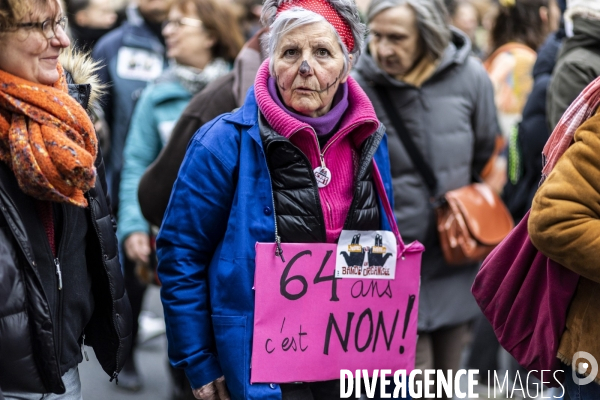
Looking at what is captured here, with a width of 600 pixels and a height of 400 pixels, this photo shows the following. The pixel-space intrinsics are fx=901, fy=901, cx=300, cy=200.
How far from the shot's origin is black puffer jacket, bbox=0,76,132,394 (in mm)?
2484

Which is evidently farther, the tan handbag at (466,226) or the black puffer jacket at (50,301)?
the tan handbag at (466,226)

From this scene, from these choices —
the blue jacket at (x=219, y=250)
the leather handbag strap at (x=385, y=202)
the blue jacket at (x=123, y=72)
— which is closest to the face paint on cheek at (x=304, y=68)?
the blue jacket at (x=219, y=250)

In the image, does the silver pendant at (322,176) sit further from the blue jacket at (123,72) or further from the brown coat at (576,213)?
the blue jacket at (123,72)

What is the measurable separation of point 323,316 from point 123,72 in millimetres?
3762

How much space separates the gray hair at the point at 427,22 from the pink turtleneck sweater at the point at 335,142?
114 cm

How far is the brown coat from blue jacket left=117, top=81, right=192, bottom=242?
2643 mm

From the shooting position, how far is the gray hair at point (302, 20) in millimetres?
3082

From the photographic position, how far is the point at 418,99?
426cm

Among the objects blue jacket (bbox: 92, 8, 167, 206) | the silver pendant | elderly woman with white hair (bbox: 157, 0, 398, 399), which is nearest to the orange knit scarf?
elderly woman with white hair (bbox: 157, 0, 398, 399)

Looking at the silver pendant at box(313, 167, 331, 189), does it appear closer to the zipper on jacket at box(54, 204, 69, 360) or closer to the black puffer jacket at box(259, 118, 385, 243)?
the black puffer jacket at box(259, 118, 385, 243)

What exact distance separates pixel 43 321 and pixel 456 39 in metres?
2.91

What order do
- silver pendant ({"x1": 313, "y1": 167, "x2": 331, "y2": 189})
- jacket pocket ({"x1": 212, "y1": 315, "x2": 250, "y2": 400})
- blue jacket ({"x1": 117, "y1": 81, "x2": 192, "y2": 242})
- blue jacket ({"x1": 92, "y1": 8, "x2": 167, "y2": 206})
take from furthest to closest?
blue jacket ({"x1": 92, "y1": 8, "x2": 167, "y2": 206}), blue jacket ({"x1": 117, "y1": 81, "x2": 192, "y2": 242}), silver pendant ({"x1": 313, "y1": 167, "x2": 331, "y2": 189}), jacket pocket ({"x1": 212, "y1": 315, "x2": 250, "y2": 400})

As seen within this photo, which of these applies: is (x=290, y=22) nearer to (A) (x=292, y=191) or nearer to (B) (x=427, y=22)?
(A) (x=292, y=191)

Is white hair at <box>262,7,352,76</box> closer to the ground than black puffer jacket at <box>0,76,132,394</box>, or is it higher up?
higher up
